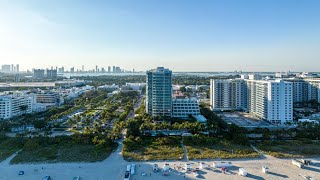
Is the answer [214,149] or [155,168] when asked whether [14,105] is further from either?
[214,149]

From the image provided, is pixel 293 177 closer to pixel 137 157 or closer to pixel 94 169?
pixel 137 157

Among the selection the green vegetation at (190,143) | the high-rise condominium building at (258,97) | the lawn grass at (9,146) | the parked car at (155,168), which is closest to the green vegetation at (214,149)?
the green vegetation at (190,143)

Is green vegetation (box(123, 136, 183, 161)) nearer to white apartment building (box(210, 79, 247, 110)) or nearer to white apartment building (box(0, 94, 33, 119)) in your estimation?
white apartment building (box(210, 79, 247, 110))

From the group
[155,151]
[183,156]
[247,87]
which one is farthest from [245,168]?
[247,87]

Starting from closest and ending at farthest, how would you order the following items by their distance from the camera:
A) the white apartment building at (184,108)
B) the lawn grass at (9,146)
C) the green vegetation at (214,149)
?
the green vegetation at (214,149) → the lawn grass at (9,146) → the white apartment building at (184,108)

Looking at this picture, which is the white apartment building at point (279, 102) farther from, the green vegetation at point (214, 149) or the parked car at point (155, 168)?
the parked car at point (155, 168)

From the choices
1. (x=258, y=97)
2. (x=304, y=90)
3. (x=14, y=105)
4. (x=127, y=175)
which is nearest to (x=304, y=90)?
(x=304, y=90)
